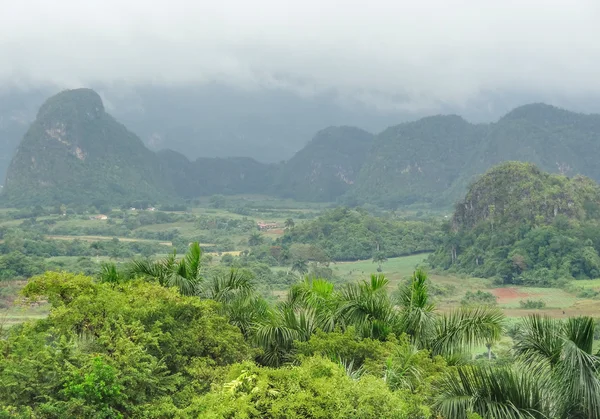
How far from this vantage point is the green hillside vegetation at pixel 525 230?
5050 centimetres

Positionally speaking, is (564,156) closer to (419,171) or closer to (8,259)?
(419,171)

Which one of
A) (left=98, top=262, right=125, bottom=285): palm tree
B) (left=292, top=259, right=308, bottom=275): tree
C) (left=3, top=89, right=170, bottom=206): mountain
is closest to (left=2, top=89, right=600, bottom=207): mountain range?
(left=3, top=89, right=170, bottom=206): mountain

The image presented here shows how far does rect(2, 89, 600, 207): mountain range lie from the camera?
12850cm

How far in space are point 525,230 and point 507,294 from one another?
11.8 m

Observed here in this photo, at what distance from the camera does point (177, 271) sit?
12.0m

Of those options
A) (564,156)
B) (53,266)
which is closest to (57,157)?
(53,266)

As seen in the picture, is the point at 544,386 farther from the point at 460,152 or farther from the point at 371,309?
the point at 460,152

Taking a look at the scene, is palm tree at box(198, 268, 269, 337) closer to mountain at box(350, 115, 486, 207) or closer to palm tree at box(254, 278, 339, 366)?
palm tree at box(254, 278, 339, 366)

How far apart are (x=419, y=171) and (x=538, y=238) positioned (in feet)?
342

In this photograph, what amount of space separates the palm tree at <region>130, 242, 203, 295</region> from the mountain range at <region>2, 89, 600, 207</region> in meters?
112

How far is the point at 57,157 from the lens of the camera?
427 feet

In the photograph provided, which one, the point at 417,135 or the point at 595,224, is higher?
the point at 417,135

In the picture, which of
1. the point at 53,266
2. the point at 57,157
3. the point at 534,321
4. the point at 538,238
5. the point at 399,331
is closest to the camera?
the point at 534,321

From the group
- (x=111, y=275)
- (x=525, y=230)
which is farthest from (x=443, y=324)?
(x=525, y=230)
